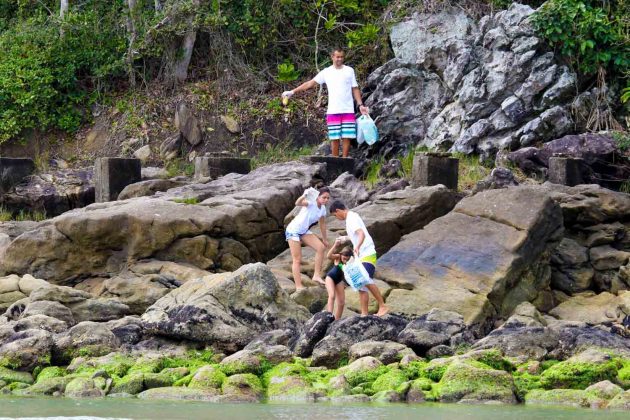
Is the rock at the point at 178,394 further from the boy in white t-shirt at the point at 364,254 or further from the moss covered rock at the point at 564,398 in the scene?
the moss covered rock at the point at 564,398

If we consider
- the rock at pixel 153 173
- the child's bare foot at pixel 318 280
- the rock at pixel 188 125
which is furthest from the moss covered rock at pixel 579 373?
the rock at pixel 188 125

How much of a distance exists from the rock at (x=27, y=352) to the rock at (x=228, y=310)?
1269 mm

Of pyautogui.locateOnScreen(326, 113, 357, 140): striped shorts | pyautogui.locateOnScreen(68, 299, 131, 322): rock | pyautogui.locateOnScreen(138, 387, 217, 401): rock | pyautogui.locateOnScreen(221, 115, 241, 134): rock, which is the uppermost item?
pyautogui.locateOnScreen(326, 113, 357, 140): striped shorts

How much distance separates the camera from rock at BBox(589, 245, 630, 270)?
17906mm

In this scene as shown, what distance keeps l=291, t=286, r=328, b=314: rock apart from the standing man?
482 cm

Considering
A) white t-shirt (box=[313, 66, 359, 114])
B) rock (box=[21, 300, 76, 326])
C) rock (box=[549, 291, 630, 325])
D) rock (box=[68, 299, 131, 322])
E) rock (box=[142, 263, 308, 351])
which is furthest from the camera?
white t-shirt (box=[313, 66, 359, 114])

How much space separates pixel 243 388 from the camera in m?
13.0

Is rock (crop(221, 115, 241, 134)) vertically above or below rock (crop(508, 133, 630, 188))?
above

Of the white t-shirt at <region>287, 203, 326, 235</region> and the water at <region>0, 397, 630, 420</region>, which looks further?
the white t-shirt at <region>287, 203, 326, 235</region>

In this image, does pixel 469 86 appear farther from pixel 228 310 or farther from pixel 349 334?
pixel 349 334

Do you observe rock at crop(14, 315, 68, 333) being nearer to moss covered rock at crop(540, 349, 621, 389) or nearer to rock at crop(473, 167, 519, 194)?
moss covered rock at crop(540, 349, 621, 389)

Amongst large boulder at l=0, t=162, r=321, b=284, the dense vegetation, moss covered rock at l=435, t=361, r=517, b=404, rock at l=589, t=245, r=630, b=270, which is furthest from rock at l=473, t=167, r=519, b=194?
moss covered rock at l=435, t=361, r=517, b=404

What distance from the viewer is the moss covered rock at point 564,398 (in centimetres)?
1230

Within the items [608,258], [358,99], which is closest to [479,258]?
[608,258]
